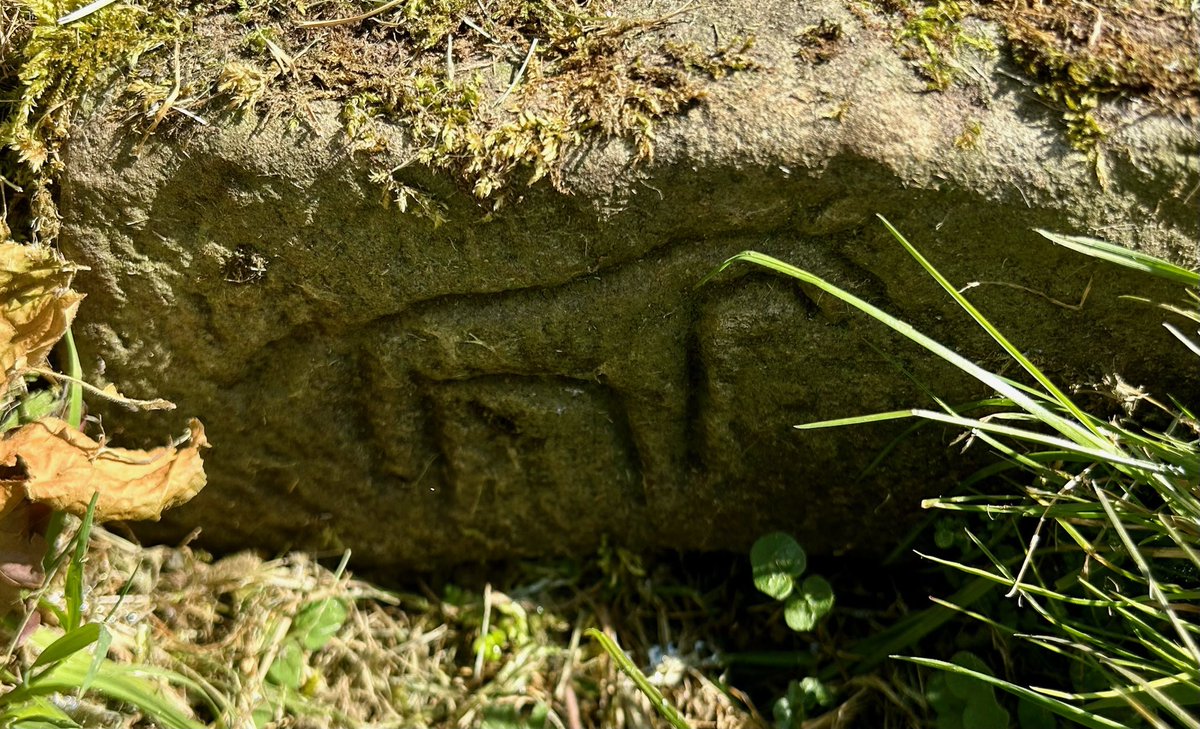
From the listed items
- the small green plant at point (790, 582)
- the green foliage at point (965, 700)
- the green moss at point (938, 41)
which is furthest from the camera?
→ the small green plant at point (790, 582)

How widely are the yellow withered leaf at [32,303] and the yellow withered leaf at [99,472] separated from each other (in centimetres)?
13

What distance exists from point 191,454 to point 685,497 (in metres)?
1.00

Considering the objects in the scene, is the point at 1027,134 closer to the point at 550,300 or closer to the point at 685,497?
the point at 550,300

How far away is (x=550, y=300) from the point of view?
68.7 inches

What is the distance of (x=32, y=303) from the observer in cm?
166

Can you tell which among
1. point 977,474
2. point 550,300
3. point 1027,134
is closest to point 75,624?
point 550,300

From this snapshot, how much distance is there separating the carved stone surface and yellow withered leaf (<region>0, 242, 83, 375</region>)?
63 mm

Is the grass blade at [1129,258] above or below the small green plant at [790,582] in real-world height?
above

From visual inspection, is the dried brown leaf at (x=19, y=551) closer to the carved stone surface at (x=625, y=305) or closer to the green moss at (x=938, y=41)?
the carved stone surface at (x=625, y=305)

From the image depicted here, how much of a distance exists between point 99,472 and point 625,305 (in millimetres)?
980

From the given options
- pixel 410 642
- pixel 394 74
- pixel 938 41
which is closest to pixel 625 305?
pixel 394 74

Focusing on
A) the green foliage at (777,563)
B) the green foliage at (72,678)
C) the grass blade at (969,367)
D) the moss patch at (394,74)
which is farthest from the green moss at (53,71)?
the green foliage at (777,563)

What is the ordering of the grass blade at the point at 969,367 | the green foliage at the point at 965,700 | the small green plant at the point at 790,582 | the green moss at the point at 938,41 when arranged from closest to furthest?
the grass blade at the point at 969,367 → the green moss at the point at 938,41 → the green foliage at the point at 965,700 → the small green plant at the point at 790,582

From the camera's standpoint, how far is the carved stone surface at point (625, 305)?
1.56 metres
